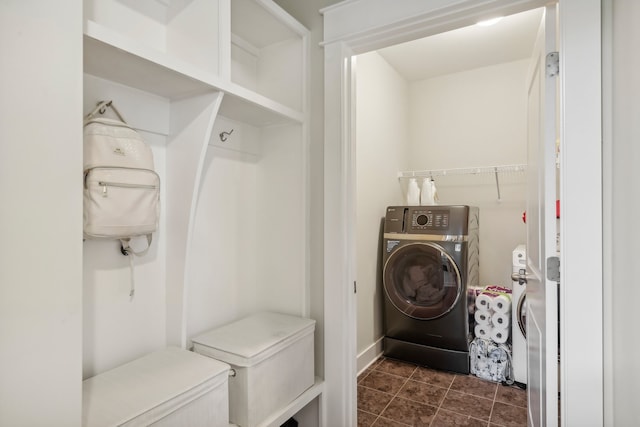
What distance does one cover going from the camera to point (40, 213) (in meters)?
0.77

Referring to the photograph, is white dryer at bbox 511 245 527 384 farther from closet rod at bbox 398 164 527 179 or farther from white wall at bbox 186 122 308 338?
white wall at bbox 186 122 308 338

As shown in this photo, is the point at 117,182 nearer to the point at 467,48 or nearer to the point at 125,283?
the point at 125,283

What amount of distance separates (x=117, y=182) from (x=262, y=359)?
0.83 metres

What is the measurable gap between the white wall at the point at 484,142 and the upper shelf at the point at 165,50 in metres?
2.66

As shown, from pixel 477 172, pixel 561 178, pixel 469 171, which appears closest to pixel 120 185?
pixel 561 178

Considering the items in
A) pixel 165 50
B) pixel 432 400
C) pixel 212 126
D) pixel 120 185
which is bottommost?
pixel 432 400

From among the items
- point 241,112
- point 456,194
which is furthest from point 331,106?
point 456,194

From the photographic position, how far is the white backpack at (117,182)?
1.09 metres

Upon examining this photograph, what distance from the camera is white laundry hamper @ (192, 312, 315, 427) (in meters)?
1.31

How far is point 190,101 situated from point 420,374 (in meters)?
2.57

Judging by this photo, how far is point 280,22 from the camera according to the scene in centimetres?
162

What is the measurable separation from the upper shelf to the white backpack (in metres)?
0.17

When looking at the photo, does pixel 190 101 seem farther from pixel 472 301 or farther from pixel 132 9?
pixel 472 301
